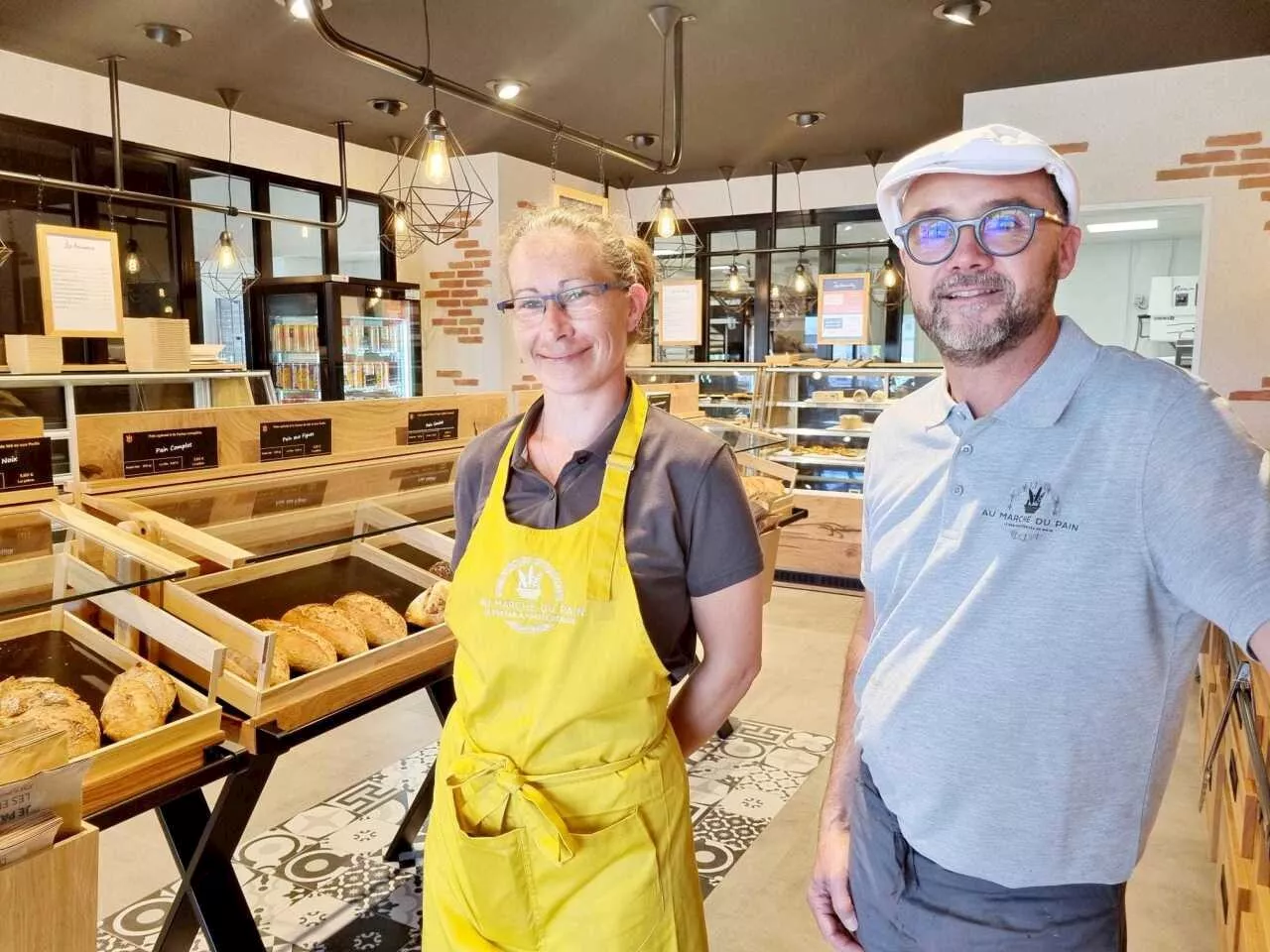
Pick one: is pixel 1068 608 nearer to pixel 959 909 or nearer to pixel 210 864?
pixel 959 909

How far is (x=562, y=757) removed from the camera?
1455mm

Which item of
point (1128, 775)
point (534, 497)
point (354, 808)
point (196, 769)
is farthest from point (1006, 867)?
point (354, 808)

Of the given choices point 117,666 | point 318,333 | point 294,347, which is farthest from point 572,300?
point 294,347

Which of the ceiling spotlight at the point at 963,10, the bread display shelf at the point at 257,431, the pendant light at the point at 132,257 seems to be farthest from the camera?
the pendant light at the point at 132,257

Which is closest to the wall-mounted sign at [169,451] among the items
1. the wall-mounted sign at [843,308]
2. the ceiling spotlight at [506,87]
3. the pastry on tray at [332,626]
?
the pastry on tray at [332,626]

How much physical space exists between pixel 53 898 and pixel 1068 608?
1427 millimetres

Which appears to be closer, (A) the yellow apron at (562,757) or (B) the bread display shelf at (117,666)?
(A) the yellow apron at (562,757)

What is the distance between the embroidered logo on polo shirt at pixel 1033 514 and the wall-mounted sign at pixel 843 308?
572cm

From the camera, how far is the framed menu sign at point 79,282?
15.2ft

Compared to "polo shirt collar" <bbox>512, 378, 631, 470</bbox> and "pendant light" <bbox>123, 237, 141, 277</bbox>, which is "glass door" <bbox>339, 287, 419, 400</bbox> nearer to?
"pendant light" <bbox>123, 237, 141, 277</bbox>

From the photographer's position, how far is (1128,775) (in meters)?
1.09

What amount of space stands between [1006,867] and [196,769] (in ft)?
4.53

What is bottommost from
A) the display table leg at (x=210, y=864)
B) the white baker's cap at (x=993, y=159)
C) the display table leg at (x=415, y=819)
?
the display table leg at (x=415, y=819)

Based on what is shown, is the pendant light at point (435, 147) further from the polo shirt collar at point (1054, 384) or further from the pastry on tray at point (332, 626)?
the polo shirt collar at point (1054, 384)
